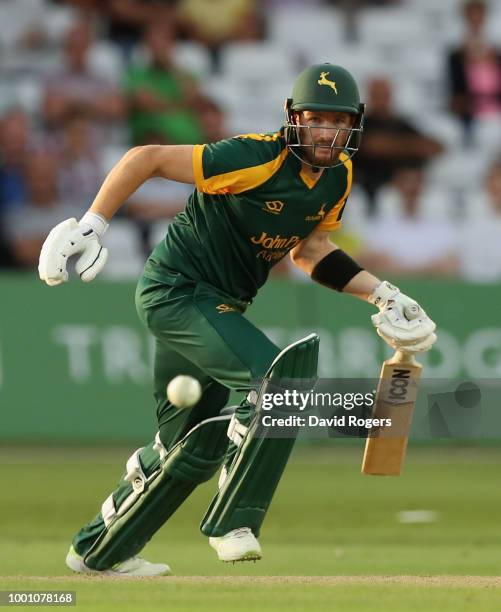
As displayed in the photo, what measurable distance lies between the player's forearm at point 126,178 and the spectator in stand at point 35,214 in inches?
291

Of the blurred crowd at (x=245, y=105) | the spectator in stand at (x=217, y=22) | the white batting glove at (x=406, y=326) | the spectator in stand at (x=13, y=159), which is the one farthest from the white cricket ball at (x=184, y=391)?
the spectator in stand at (x=217, y=22)

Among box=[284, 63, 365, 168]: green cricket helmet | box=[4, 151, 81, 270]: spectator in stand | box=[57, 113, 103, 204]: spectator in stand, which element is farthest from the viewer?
box=[57, 113, 103, 204]: spectator in stand

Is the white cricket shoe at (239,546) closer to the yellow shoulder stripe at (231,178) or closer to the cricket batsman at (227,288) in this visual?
the cricket batsman at (227,288)

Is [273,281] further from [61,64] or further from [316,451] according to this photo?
[61,64]

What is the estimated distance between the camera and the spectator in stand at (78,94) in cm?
1354

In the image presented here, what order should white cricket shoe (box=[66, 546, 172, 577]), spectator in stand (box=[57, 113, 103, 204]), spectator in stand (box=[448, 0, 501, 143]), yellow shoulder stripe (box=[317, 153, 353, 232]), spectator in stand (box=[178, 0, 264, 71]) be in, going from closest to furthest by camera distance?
1. yellow shoulder stripe (box=[317, 153, 353, 232])
2. white cricket shoe (box=[66, 546, 172, 577])
3. spectator in stand (box=[57, 113, 103, 204])
4. spectator in stand (box=[178, 0, 264, 71])
5. spectator in stand (box=[448, 0, 501, 143])

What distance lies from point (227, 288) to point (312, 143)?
0.66m

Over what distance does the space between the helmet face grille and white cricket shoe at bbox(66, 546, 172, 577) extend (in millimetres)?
1788

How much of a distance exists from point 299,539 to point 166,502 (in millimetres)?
1951

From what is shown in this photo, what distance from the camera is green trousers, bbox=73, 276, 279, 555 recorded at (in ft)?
17.2

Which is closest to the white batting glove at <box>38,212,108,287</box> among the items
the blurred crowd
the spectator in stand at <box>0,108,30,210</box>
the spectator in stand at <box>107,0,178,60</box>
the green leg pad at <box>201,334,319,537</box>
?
the green leg pad at <box>201,334,319,537</box>

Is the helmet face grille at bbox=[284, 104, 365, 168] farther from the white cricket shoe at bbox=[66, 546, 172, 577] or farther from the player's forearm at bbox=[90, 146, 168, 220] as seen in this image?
the white cricket shoe at bbox=[66, 546, 172, 577]

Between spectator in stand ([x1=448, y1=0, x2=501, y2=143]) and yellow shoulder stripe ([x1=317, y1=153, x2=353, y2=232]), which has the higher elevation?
yellow shoulder stripe ([x1=317, y1=153, x2=353, y2=232])

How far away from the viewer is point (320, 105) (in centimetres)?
545
